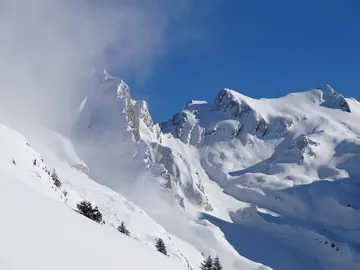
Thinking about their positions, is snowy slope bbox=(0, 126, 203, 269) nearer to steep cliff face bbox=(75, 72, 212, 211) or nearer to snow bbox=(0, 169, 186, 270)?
snow bbox=(0, 169, 186, 270)

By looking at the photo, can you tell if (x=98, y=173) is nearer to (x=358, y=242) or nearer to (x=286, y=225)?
(x=286, y=225)

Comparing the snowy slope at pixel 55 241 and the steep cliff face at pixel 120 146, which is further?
the steep cliff face at pixel 120 146

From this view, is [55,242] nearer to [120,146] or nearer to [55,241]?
[55,241]

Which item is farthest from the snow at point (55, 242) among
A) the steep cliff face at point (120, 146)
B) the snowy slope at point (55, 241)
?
the steep cliff face at point (120, 146)

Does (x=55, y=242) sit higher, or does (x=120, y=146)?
(x=120, y=146)

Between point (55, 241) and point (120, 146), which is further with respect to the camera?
point (120, 146)

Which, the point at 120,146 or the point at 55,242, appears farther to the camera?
the point at 120,146

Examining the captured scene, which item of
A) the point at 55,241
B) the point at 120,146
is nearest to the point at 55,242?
the point at 55,241

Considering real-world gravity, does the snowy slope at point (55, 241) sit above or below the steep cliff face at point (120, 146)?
below

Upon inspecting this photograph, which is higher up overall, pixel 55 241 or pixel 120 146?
pixel 120 146

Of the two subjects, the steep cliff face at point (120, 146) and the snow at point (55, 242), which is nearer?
the snow at point (55, 242)

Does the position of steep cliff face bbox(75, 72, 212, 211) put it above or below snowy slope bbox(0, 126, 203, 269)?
above

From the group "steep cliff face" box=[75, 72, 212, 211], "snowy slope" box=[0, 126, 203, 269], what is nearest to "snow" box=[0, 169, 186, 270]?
"snowy slope" box=[0, 126, 203, 269]

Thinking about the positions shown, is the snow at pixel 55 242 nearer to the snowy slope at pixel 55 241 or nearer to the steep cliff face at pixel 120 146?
the snowy slope at pixel 55 241
